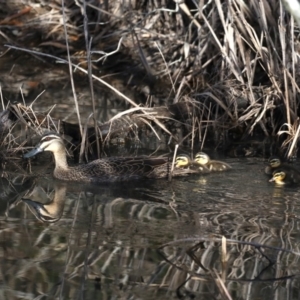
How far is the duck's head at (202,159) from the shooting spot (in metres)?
8.34

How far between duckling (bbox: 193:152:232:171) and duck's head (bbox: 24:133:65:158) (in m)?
1.20

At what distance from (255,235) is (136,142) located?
2.97 metres

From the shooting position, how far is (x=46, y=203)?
745 cm

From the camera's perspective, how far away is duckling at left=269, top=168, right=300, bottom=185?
791 cm

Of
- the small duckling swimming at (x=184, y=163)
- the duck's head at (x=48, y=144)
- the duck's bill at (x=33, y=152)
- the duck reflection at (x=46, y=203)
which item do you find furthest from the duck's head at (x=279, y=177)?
the duck's bill at (x=33, y=152)

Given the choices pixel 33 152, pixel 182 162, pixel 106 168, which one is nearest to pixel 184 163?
pixel 182 162

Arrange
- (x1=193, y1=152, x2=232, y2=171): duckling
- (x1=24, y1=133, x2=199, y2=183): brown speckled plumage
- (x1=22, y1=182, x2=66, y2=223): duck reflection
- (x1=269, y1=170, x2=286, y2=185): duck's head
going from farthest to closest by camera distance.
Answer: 1. (x1=193, y1=152, x2=232, y2=171): duckling
2. (x1=24, y1=133, x2=199, y2=183): brown speckled plumage
3. (x1=269, y1=170, x2=286, y2=185): duck's head
4. (x1=22, y1=182, x2=66, y2=223): duck reflection

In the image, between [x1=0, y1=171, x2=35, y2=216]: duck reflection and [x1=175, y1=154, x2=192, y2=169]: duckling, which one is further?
[x1=175, y1=154, x2=192, y2=169]: duckling

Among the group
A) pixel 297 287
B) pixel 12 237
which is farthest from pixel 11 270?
pixel 297 287

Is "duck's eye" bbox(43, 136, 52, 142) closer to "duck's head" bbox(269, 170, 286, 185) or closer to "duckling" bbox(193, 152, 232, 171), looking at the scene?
"duckling" bbox(193, 152, 232, 171)

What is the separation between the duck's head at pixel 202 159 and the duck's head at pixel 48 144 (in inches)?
46.9

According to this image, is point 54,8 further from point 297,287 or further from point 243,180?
point 297,287

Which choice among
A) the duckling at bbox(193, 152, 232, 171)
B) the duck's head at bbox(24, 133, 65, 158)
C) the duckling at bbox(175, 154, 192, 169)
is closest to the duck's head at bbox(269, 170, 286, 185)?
the duckling at bbox(193, 152, 232, 171)

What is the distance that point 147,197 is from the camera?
7676mm
